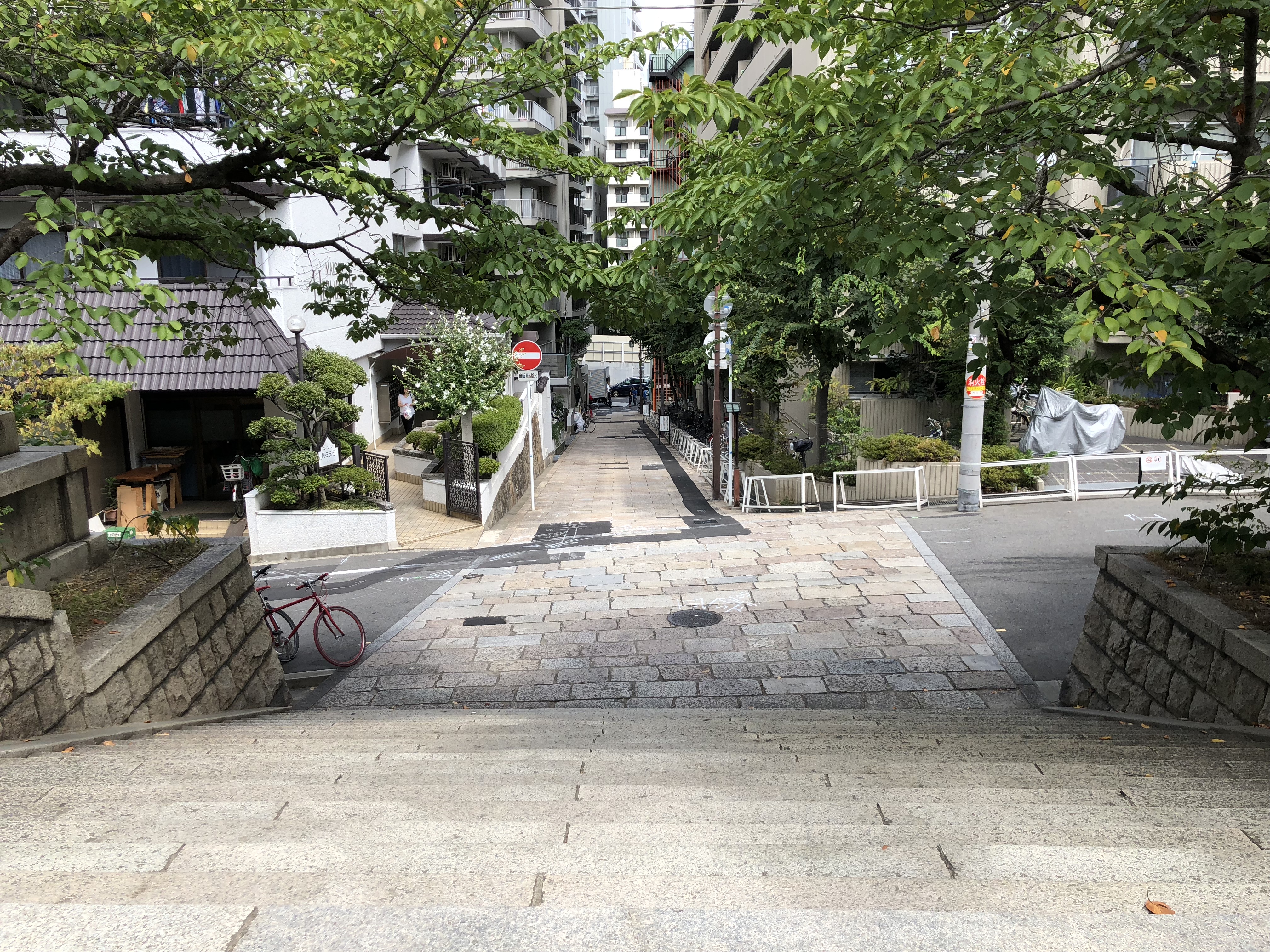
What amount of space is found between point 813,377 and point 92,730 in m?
17.5

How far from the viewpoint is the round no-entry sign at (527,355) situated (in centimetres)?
1939

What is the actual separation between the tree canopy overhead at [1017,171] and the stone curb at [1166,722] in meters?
1.87

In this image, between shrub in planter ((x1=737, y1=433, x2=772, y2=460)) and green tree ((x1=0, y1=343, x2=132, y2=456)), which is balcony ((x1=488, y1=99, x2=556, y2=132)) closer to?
shrub in planter ((x1=737, y1=433, x2=772, y2=460))

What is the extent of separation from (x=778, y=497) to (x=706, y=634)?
1022 centimetres

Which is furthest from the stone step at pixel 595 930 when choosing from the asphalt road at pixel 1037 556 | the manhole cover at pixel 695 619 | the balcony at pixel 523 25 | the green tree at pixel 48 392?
the balcony at pixel 523 25

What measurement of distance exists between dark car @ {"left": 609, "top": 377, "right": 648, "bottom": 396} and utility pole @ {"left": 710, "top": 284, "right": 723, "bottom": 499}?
47.6 metres

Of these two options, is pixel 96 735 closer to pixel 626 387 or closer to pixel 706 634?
pixel 706 634

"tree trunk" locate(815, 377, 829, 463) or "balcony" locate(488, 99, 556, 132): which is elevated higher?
"balcony" locate(488, 99, 556, 132)

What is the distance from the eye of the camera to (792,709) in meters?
7.70

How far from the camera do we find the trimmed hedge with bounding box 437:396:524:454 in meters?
20.1

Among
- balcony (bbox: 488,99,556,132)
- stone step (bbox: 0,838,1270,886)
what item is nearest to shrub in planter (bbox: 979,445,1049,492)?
stone step (bbox: 0,838,1270,886)

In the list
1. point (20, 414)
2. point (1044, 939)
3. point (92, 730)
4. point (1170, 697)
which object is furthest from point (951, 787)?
point (20, 414)

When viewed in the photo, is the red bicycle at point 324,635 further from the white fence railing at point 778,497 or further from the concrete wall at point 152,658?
the white fence railing at point 778,497

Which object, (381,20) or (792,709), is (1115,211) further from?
(381,20)
